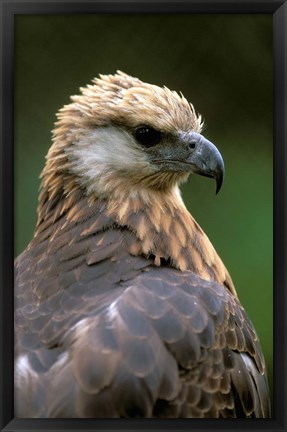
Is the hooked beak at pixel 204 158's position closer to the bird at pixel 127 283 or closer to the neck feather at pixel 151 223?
the bird at pixel 127 283

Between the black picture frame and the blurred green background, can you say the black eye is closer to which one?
the blurred green background

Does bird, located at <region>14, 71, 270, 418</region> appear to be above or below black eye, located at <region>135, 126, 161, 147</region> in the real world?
below

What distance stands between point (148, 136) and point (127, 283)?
0.55m

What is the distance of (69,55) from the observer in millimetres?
2807

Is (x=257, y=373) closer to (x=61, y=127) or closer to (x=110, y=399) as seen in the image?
(x=110, y=399)

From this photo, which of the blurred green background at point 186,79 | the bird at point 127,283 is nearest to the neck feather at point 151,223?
the bird at point 127,283

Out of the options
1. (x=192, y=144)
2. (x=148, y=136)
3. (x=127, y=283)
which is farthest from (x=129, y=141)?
(x=127, y=283)

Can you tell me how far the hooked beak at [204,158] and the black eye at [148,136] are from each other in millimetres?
95

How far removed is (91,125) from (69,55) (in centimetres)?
30

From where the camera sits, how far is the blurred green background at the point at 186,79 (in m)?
2.75

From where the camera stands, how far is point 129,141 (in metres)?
2.71

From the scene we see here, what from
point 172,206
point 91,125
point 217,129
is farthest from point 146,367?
point 217,129

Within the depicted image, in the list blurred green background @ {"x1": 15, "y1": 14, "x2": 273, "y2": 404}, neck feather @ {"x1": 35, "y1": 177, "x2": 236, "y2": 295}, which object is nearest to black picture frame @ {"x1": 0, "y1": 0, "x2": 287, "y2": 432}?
blurred green background @ {"x1": 15, "y1": 14, "x2": 273, "y2": 404}

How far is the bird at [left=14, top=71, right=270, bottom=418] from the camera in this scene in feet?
7.62
